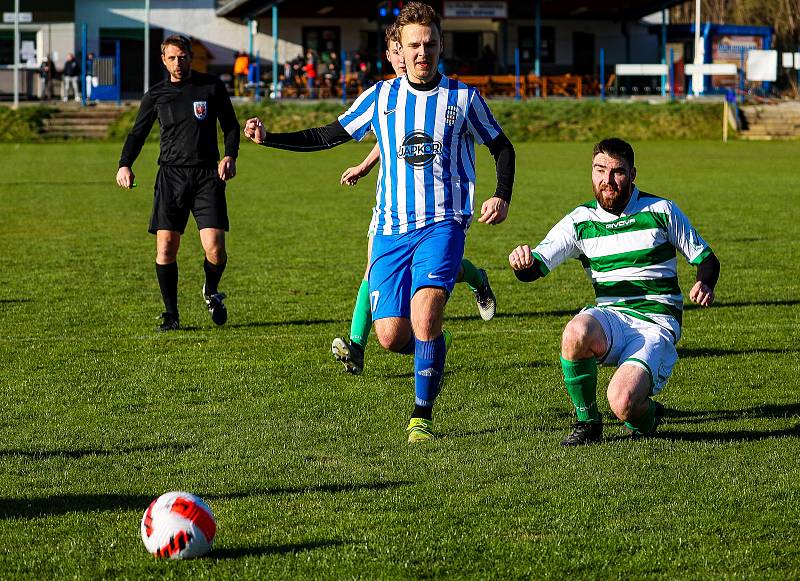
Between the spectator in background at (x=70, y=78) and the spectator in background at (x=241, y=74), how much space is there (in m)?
5.42

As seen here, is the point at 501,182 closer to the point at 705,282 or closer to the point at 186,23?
the point at 705,282

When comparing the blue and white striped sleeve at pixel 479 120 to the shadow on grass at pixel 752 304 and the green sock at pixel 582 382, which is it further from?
the shadow on grass at pixel 752 304

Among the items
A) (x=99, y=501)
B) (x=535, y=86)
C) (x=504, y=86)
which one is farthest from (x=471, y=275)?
(x=535, y=86)

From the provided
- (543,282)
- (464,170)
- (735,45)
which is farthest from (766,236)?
(735,45)

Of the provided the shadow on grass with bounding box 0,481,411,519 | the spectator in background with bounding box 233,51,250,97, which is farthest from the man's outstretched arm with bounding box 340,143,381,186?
the spectator in background with bounding box 233,51,250,97

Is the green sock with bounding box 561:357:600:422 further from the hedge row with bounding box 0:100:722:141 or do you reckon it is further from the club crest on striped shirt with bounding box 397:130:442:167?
the hedge row with bounding box 0:100:722:141

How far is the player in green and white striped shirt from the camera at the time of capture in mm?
5934

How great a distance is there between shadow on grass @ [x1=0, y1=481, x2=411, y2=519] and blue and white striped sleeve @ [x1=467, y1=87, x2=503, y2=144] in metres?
2.06

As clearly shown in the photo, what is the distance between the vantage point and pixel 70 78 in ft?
154

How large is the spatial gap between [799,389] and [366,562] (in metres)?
3.78

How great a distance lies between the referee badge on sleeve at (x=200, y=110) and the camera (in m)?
9.59

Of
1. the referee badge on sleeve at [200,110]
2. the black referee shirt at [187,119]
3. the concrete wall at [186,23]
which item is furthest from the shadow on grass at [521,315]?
the concrete wall at [186,23]

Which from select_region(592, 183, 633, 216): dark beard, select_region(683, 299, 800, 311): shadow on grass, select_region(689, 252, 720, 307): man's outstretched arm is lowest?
select_region(683, 299, 800, 311): shadow on grass

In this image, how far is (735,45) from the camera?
5375cm
